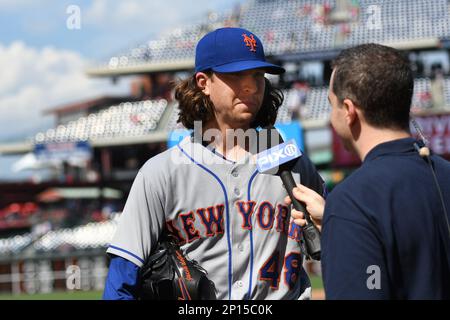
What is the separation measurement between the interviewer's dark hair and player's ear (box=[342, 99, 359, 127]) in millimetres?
13

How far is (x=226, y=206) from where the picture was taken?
2990 millimetres

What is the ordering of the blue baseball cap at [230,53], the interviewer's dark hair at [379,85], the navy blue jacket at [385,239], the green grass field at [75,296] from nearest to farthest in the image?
the navy blue jacket at [385,239] < the interviewer's dark hair at [379,85] < the blue baseball cap at [230,53] < the green grass field at [75,296]

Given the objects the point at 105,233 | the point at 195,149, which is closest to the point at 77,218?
the point at 105,233

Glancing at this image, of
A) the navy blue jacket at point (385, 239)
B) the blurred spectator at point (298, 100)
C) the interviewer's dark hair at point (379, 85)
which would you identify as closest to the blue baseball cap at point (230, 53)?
the interviewer's dark hair at point (379, 85)

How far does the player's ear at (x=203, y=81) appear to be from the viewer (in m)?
3.12

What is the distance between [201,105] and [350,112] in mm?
1082

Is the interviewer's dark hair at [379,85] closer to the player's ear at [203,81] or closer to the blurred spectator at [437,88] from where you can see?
the player's ear at [203,81]

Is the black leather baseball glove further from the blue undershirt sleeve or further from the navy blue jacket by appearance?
the navy blue jacket

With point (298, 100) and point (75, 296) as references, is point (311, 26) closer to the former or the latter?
point (298, 100)

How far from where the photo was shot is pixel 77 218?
82.1 ft

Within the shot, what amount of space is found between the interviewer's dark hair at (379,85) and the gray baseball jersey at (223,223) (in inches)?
34.4

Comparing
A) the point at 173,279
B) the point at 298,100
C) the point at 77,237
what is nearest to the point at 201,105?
the point at 173,279
